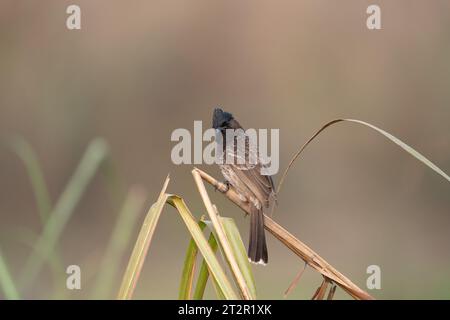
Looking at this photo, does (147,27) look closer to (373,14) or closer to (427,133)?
(373,14)

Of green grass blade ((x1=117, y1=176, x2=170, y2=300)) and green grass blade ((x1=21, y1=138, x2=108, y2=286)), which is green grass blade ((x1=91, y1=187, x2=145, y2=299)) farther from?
green grass blade ((x1=117, y1=176, x2=170, y2=300))

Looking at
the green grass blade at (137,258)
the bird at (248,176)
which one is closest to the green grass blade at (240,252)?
the green grass blade at (137,258)

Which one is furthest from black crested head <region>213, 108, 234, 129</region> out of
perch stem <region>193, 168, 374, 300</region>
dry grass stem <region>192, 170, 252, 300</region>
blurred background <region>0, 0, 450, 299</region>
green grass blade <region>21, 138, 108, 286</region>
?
blurred background <region>0, 0, 450, 299</region>

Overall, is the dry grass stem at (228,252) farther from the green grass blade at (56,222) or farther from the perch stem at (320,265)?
the green grass blade at (56,222)

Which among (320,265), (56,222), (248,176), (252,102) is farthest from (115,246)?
(252,102)

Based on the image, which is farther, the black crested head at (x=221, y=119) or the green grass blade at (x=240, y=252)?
the black crested head at (x=221, y=119)

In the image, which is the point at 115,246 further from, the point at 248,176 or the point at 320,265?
the point at 248,176
